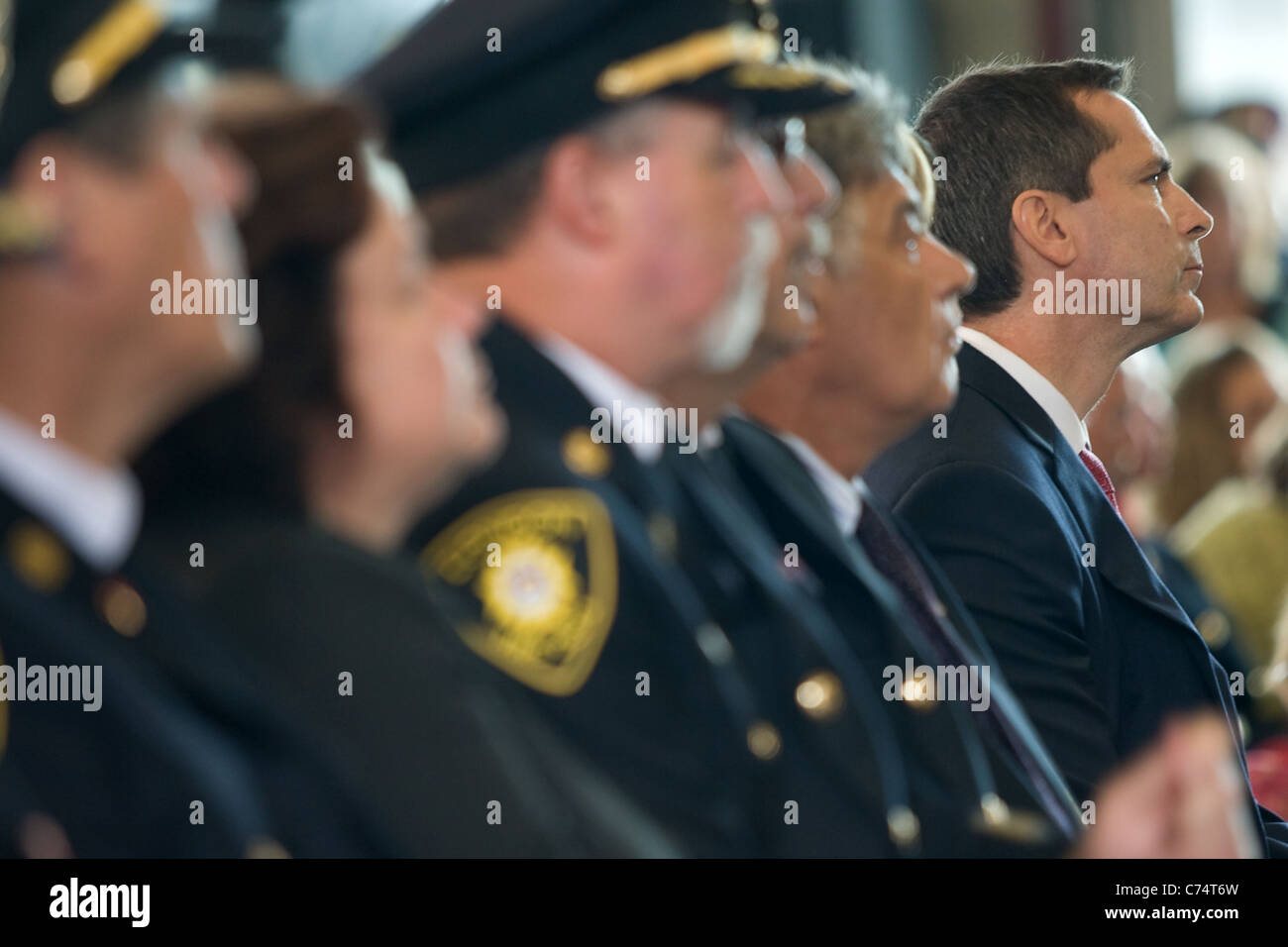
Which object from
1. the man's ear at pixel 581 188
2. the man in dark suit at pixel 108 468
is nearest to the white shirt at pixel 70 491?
the man in dark suit at pixel 108 468

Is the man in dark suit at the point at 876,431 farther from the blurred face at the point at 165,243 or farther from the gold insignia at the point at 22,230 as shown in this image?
the gold insignia at the point at 22,230

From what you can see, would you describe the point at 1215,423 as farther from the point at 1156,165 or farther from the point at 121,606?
the point at 121,606

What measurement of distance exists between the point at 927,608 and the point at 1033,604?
9.1 inches

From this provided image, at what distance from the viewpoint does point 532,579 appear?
5.05 ft

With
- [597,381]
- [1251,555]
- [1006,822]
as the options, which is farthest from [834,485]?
[1251,555]

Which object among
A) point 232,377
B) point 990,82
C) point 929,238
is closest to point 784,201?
point 929,238

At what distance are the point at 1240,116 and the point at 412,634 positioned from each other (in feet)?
19.6

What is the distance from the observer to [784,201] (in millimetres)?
1997

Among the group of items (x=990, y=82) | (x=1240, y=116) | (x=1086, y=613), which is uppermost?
(x=1240, y=116)

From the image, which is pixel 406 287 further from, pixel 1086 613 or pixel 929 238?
pixel 1086 613

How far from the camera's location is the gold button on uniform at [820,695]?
1.84m

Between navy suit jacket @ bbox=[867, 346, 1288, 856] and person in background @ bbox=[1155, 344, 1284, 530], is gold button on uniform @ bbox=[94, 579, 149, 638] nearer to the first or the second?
navy suit jacket @ bbox=[867, 346, 1288, 856]

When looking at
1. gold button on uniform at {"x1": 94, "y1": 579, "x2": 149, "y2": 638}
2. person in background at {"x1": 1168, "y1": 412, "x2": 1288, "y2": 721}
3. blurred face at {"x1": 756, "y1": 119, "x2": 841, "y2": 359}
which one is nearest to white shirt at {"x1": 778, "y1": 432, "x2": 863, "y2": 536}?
blurred face at {"x1": 756, "y1": 119, "x2": 841, "y2": 359}

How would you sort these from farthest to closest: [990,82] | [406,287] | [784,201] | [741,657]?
[990,82] < [784,201] < [741,657] < [406,287]
